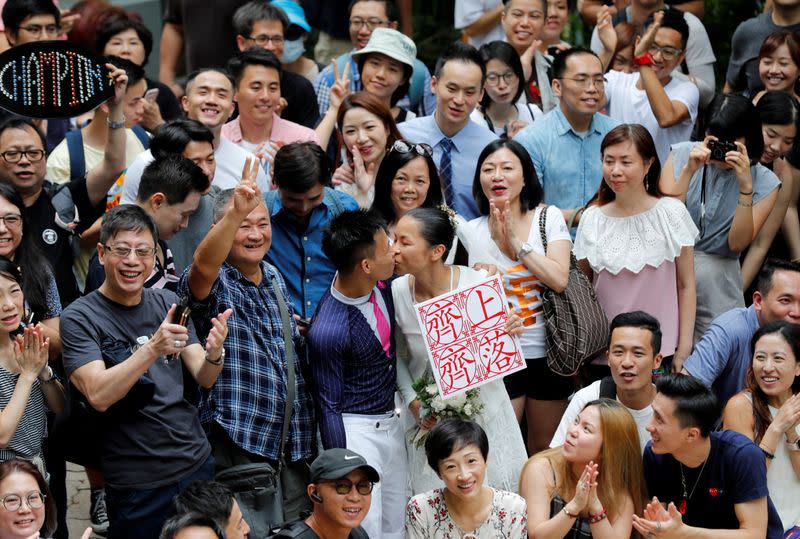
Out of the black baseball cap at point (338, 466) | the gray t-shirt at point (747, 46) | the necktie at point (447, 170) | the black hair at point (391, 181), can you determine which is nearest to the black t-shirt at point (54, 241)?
the black hair at point (391, 181)

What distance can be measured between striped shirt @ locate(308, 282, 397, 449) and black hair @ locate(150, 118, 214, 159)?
3.84 ft

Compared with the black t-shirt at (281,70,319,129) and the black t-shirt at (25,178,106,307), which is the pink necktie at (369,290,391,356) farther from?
the black t-shirt at (281,70,319,129)

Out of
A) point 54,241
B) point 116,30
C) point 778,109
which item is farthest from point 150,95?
point 778,109

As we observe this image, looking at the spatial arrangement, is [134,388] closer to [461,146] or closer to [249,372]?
[249,372]

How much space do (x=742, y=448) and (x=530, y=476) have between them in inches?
37.0

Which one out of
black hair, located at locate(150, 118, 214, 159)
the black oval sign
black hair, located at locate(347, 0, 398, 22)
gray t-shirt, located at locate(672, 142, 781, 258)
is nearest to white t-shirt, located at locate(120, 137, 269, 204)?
black hair, located at locate(150, 118, 214, 159)

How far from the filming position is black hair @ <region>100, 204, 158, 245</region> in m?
5.21

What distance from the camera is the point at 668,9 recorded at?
27.1 feet

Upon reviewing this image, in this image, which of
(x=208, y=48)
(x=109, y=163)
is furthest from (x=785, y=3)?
(x=109, y=163)

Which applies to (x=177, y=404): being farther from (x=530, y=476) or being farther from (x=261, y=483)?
(x=530, y=476)

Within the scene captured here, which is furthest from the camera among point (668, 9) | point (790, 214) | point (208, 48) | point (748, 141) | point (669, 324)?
point (208, 48)

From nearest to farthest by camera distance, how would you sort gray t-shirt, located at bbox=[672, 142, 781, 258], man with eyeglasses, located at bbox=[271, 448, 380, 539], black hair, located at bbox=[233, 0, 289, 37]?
man with eyeglasses, located at bbox=[271, 448, 380, 539] < gray t-shirt, located at bbox=[672, 142, 781, 258] < black hair, located at bbox=[233, 0, 289, 37]

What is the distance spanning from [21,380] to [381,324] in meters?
1.60

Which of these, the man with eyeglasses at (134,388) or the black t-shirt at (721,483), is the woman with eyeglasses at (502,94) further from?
the man with eyeglasses at (134,388)
